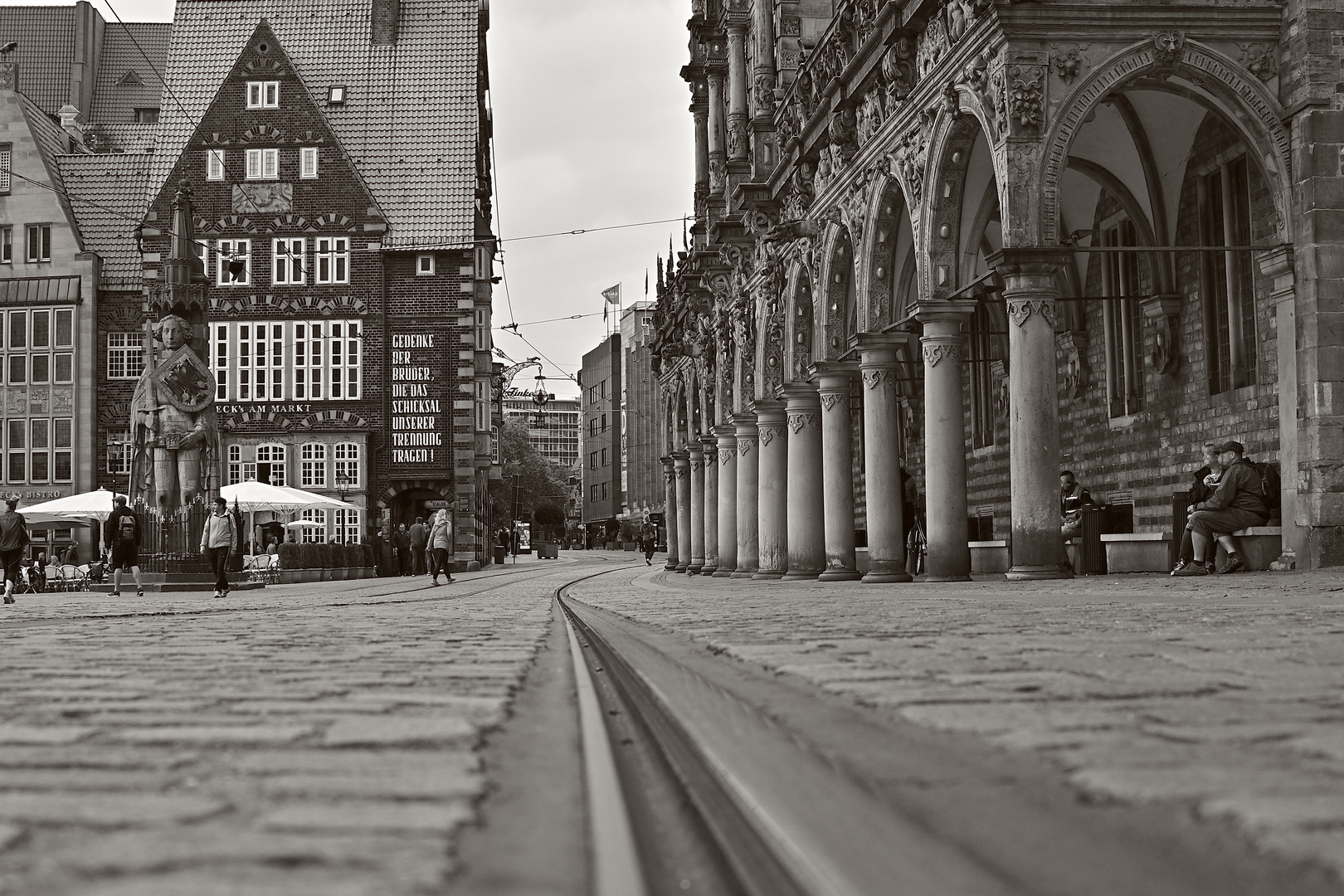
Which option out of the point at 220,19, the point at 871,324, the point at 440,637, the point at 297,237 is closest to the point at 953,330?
the point at 871,324

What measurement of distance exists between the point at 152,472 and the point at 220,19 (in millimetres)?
36715

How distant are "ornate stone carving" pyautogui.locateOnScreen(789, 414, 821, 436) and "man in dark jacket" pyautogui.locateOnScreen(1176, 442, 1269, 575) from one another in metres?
10.8

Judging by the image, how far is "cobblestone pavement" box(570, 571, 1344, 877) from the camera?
2.69 meters

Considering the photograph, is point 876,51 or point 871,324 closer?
point 876,51

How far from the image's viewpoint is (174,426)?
80.0 ft

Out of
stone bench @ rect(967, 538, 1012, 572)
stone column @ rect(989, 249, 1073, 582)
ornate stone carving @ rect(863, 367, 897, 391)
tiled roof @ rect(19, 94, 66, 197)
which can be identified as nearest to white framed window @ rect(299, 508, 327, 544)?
tiled roof @ rect(19, 94, 66, 197)

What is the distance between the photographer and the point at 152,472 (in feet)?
81.8

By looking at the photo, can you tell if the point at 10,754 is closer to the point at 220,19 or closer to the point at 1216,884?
the point at 1216,884

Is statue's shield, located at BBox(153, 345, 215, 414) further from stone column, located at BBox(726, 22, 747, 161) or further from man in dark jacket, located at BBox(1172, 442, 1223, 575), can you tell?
stone column, located at BBox(726, 22, 747, 161)

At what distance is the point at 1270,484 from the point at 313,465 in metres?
39.8

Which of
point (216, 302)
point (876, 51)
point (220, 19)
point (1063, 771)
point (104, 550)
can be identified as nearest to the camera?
point (1063, 771)

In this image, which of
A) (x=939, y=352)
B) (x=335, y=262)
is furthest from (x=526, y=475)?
(x=939, y=352)

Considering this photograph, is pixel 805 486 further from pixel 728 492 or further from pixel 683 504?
pixel 683 504

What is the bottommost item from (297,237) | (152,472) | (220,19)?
(152,472)
